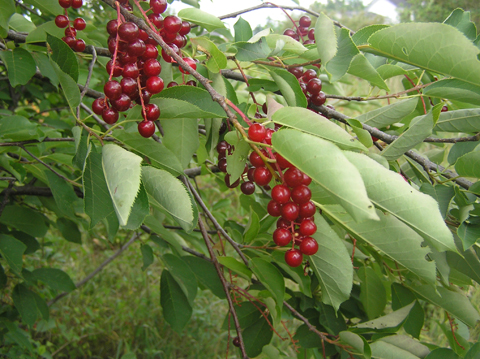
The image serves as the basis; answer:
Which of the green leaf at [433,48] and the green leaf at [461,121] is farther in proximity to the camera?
the green leaf at [461,121]

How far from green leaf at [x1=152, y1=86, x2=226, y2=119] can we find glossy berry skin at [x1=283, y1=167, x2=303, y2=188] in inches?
6.1

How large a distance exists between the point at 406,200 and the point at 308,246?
0.79 feet

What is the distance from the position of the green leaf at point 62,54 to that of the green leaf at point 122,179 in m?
0.24

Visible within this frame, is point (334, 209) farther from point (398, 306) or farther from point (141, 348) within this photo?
point (141, 348)

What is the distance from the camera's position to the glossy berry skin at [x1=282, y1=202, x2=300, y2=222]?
630mm

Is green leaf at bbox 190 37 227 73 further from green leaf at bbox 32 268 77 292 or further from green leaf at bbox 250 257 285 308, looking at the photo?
green leaf at bbox 32 268 77 292

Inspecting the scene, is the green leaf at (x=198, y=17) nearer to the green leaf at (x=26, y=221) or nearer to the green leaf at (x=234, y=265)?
the green leaf at (x=234, y=265)

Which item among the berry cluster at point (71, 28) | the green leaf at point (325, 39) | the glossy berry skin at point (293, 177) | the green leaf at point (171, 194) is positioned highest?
the green leaf at point (325, 39)

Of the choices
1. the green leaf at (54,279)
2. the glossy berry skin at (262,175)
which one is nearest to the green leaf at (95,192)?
the glossy berry skin at (262,175)

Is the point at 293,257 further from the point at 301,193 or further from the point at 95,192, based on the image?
the point at 95,192

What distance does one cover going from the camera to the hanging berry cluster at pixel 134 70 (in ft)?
2.10

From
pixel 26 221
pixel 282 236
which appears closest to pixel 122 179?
pixel 282 236

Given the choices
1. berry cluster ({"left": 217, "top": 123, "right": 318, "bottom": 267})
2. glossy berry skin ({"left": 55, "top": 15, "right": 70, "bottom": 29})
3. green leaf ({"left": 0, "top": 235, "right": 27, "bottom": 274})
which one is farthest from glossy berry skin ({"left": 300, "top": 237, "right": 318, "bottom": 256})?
green leaf ({"left": 0, "top": 235, "right": 27, "bottom": 274})

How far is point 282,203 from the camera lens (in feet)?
2.06
